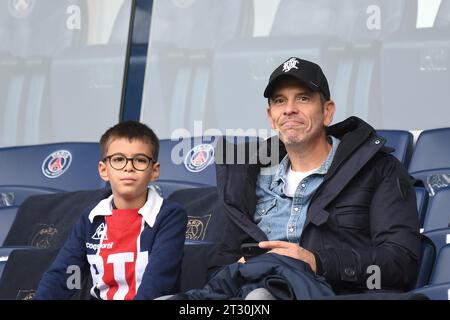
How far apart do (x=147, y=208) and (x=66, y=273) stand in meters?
0.34

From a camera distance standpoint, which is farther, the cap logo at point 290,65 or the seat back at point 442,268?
the cap logo at point 290,65

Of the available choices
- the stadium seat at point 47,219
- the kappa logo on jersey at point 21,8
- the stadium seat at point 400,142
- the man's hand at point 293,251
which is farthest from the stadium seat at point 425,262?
the kappa logo on jersey at point 21,8

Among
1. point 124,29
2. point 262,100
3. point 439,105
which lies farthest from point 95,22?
point 439,105

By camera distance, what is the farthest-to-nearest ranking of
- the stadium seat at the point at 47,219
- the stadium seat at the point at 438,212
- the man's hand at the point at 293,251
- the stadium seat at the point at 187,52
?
the stadium seat at the point at 187,52 < the stadium seat at the point at 47,219 < the stadium seat at the point at 438,212 < the man's hand at the point at 293,251

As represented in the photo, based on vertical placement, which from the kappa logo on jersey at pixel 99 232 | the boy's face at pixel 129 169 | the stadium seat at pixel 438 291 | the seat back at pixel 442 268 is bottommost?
the stadium seat at pixel 438 291

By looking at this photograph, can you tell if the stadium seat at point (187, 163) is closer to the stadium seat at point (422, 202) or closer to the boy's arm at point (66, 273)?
the stadium seat at point (422, 202)

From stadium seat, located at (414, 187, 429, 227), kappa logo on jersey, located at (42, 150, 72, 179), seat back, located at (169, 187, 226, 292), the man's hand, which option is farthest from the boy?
kappa logo on jersey, located at (42, 150, 72, 179)

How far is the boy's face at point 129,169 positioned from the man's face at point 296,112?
434 millimetres

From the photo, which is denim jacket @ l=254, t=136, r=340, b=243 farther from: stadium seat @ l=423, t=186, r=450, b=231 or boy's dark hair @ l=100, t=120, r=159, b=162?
stadium seat @ l=423, t=186, r=450, b=231

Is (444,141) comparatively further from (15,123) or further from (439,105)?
(15,123)

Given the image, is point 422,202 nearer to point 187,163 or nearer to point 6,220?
point 187,163

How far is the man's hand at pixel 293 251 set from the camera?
3564 mm

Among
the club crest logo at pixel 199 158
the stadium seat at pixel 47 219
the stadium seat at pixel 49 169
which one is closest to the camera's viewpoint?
the stadium seat at pixel 47 219

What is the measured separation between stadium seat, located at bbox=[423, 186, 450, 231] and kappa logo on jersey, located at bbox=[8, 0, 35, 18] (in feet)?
8.77
